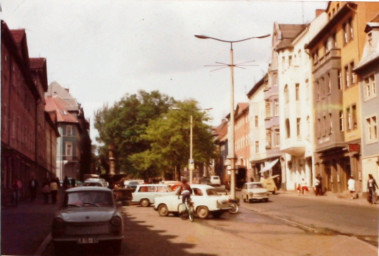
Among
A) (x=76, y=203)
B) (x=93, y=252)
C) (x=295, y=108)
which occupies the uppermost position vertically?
(x=295, y=108)

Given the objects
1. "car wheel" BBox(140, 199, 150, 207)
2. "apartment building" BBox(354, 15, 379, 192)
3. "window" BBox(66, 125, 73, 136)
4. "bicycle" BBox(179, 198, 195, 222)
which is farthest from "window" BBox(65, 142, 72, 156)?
"bicycle" BBox(179, 198, 195, 222)

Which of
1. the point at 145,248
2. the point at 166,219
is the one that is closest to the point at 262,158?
the point at 166,219

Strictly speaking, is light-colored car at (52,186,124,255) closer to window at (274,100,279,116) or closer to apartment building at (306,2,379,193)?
apartment building at (306,2,379,193)

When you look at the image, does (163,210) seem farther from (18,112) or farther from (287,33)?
(287,33)

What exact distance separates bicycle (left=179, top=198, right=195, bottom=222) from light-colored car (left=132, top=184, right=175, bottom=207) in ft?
40.3

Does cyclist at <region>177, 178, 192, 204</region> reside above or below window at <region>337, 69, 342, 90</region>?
below

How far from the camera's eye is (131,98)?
8500cm

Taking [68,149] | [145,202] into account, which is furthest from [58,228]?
[68,149]

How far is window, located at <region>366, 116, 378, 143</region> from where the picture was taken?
131ft

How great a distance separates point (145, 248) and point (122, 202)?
83.4ft

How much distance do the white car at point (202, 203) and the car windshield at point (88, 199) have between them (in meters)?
10.9

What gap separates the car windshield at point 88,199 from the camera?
15508 millimetres

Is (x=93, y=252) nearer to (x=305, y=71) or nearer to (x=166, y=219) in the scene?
(x=166, y=219)

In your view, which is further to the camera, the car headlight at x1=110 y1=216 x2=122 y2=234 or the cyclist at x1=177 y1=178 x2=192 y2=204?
the cyclist at x1=177 y1=178 x2=192 y2=204
